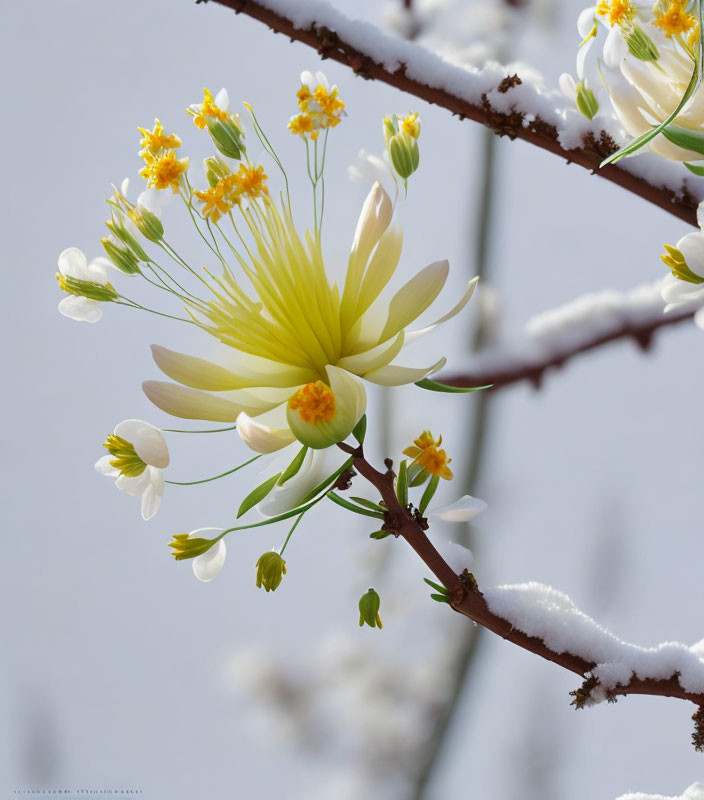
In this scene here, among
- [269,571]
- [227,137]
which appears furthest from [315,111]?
[269,571]

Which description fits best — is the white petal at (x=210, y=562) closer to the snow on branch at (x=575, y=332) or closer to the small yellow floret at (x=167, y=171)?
the small yellow floret at (x=167, y=171)

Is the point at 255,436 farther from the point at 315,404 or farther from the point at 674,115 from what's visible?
the point at 674,115

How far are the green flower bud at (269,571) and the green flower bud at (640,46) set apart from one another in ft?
0.56

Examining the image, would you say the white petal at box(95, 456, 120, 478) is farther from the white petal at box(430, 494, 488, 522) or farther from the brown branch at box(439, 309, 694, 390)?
the brown branch at box(439, 309, 694, 390)

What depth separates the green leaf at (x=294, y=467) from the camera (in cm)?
21

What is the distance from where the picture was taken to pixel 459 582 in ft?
0.75

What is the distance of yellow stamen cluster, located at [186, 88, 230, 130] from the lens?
24 centimetres

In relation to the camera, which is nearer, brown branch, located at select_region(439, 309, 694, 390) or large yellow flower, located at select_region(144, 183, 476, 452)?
large yellow flower, located at select_region(144, 183, 476, 452)

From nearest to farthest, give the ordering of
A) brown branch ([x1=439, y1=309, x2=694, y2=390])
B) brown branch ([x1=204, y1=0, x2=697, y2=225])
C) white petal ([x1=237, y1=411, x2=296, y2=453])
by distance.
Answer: white petal ([x1=237, y1=411, x2=296, y2=453]), brown branch ([x1=204, y1=0, x2=697, y2=225]), brown branch ([x1=439, y1=309, x2=694, y2=390])

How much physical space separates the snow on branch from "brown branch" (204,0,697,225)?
1.15 feet

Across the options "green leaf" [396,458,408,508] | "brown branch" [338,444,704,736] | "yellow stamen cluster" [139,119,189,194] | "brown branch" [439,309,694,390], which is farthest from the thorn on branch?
"brown branch" [439,309,694,390]

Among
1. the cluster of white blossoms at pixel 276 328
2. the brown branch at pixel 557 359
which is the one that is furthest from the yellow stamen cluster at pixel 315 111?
the brown branch at pixel 557 359

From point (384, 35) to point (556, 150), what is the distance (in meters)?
0.07

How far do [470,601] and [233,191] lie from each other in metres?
0.13
